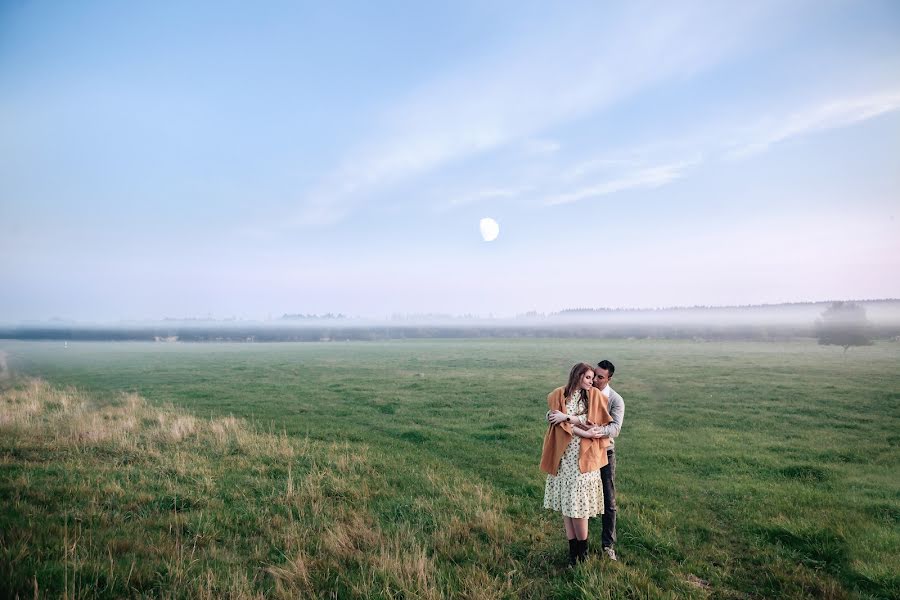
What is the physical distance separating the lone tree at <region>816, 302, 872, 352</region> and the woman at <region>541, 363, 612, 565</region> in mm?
71537

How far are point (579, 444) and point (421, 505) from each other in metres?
4.65

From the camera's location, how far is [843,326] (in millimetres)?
68938

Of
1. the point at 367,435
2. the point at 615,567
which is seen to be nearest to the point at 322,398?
the point at 367,435

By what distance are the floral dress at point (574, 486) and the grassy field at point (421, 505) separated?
957 millimetres

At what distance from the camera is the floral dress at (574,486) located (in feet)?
22.4

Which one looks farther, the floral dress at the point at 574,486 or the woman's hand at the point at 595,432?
the floral dress at the point at 574,486

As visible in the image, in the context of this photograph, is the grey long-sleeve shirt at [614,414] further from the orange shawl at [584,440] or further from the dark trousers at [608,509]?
the dark trousers at [608,509]

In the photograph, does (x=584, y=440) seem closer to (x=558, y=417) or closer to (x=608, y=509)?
(x=558, y=417)

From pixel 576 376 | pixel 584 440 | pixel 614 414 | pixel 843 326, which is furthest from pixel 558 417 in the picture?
pixel 843 326

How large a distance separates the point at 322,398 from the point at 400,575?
23.7 metres

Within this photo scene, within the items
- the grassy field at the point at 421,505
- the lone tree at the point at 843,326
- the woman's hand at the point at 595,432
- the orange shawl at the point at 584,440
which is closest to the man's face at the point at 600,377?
the orange shawl at the point at 584,440

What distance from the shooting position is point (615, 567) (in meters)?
7.07

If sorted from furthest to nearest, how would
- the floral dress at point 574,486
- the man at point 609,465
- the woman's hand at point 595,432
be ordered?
1. the man at point 609,465
2. the floral dress at point 574,486
3. the woman's hand at point 595,432

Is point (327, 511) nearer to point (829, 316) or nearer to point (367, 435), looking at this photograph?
point (367, 435)
